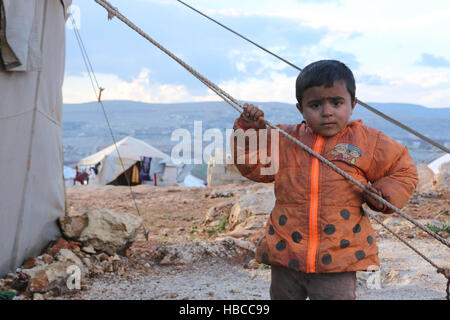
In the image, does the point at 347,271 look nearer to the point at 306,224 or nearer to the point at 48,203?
the point at 306,224

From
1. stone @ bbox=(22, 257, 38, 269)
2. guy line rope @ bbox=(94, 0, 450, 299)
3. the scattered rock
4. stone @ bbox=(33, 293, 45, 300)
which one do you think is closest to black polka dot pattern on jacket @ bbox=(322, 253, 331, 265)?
guy line rope @ bbox=(94, 0, 450, 299)

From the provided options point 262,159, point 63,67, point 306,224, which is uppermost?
point 63,67

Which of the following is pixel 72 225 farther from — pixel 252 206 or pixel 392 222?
pixel 392 222

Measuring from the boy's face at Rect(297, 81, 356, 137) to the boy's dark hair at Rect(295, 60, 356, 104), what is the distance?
18mm

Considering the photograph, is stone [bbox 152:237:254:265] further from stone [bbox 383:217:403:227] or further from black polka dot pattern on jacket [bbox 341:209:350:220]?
black polka dot pattern on jacket [bbox 341:209:350:220]

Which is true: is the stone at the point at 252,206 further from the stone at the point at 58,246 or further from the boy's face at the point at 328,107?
the boy's face at the point at 328,107

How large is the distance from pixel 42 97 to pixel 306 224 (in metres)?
2.87

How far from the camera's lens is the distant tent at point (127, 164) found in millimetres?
20219

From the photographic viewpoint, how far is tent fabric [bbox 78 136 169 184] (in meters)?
20.2

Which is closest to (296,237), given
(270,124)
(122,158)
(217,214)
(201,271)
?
(270,124)

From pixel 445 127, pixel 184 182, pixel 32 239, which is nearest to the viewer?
pixel 32 239

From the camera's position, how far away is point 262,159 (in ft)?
6.34

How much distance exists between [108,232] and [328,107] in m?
3.00
